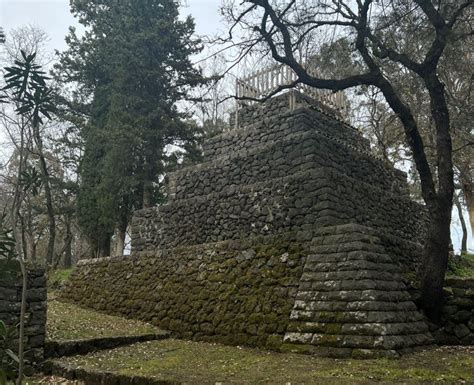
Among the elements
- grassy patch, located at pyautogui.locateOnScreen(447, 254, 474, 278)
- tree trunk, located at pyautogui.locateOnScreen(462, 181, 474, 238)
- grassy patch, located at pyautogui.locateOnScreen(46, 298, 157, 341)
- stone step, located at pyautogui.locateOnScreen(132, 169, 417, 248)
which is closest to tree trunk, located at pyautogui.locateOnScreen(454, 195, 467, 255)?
tree trunk, located at pyautogui.locateOnScreen(462, 181, 474, 238)

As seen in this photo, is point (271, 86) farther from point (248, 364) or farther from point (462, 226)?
point (462, 226)

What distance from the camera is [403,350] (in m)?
5.82

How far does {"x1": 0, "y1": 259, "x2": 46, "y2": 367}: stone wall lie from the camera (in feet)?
20.9

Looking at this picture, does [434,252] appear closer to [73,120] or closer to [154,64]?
[154,64]

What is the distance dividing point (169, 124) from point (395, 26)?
30.6 feet

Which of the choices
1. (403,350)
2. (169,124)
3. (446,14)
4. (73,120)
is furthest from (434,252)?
(73,120)

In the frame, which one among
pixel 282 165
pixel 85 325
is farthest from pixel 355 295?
pixel 85 325

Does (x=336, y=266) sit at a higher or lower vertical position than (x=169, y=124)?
lower

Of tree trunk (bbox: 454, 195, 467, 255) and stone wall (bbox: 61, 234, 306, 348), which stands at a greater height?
tree trunk (bbox: 454, 195, 467, 255)

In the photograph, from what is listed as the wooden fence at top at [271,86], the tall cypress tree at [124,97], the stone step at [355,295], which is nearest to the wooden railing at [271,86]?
the wooden fence at top at [271,86]

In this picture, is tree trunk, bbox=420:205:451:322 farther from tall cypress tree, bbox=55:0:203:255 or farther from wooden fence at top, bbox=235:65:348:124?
tall cypress tree, bbox=55:0:203:255

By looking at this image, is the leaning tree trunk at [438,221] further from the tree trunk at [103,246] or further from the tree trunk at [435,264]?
the tree trunk at [103,246]

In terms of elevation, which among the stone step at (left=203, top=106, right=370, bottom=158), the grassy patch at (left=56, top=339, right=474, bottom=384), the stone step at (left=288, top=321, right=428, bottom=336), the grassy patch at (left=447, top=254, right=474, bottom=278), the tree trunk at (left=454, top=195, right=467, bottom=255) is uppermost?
the stone step at (left=203, top=106, right=370, bottom=158)

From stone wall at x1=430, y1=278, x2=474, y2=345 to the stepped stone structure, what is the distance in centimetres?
65
